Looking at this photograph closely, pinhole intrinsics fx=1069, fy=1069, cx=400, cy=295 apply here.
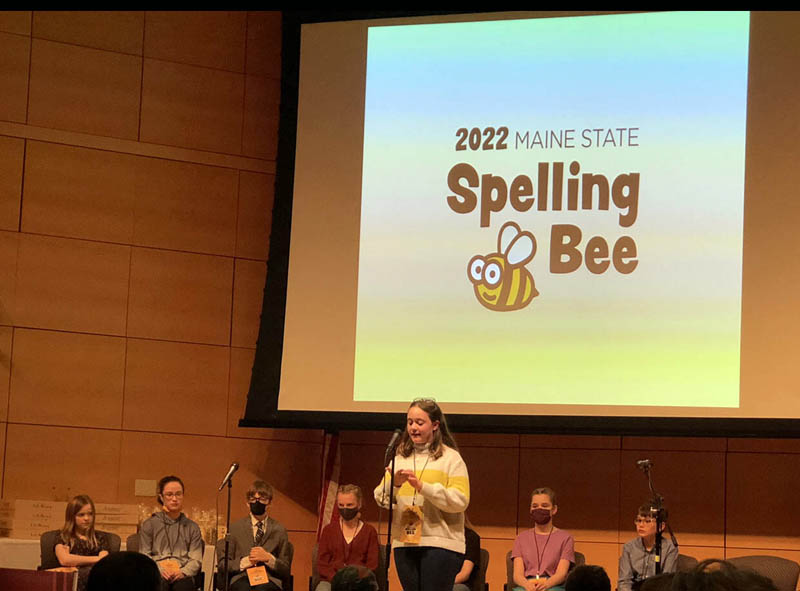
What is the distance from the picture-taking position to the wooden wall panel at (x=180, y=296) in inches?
298

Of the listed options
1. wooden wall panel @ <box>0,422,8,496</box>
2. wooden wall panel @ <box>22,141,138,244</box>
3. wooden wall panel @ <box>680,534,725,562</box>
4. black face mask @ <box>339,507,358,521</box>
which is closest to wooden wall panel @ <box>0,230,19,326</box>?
wooden wall panel @ <box>22,141,138,244</box>

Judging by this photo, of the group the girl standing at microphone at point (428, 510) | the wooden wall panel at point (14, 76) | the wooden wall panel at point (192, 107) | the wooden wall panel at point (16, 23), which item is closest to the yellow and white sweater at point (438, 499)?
the girl standing at microphone at point (428, 510)

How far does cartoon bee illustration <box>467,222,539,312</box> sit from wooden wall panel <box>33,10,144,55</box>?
3019 millimetres

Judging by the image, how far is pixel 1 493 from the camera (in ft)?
23.0

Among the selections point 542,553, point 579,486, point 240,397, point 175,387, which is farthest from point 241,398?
point 542,553

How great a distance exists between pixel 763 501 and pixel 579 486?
3.94ft

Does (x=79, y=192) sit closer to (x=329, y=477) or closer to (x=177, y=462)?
(x=177, y=462)

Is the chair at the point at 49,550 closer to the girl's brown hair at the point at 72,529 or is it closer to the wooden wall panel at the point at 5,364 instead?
the girl's brown hair at the point at 72,529

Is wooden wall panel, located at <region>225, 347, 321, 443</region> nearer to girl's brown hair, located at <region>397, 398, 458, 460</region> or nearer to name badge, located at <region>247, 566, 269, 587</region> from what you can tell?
name badge, located at <region>247, 566, 269, 587</region>

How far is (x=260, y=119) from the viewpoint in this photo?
8.08 metres

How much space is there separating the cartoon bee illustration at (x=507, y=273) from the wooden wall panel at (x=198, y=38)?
2.57 m

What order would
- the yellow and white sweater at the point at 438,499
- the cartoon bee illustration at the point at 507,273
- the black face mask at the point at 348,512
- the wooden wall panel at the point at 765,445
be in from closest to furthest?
the yellow and white sweater at the point at 438,499 < the black face mask at the point at 348,512 < the cartoon bee illustration at the point at 507,273 < the wooden wall panel at the point at 765,445

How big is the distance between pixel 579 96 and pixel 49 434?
13.7 ft

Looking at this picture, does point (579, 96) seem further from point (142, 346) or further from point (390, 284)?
point (142, 346)
